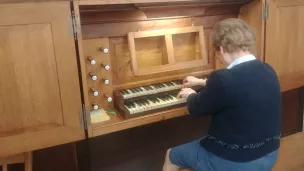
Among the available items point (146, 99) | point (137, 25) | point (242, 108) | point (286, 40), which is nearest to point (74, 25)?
point (137, 25)

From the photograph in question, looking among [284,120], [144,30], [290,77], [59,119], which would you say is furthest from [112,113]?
[284,120]

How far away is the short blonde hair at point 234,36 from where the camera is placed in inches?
54.4

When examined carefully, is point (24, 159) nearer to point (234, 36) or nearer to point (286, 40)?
point (234, 36)

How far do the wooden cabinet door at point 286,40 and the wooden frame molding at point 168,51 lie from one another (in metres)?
0.44

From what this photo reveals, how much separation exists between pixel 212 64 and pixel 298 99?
44.0 inches

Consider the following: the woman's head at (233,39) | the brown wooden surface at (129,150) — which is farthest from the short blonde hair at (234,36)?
the brown wooden surface at (129,150)

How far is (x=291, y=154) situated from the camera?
2342 millimetres

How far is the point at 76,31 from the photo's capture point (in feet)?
4.75

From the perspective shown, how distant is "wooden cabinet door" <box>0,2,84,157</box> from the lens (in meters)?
1.34

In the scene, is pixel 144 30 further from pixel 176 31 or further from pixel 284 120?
pixel 284 120

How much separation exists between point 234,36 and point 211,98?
11.9 inches

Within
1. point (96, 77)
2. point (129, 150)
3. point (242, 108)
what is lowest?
point (129, 150)

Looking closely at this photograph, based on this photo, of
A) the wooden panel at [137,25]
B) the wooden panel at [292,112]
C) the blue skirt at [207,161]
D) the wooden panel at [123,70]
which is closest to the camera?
the blue skirt at [207,161]

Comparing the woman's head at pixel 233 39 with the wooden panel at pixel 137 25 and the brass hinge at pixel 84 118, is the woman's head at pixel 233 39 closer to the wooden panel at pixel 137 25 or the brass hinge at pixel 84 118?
the wooden panel at pixel 137 25
